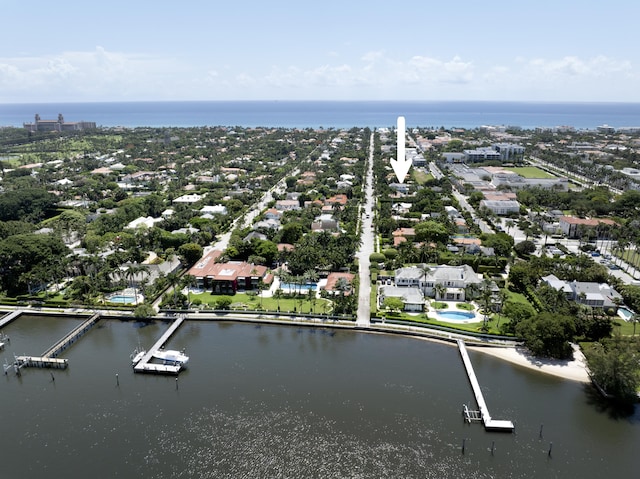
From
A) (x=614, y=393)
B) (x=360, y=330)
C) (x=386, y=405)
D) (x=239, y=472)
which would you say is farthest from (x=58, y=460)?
(x=614, y=393)

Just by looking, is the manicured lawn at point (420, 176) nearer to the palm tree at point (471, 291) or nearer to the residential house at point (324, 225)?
the residential house at point (324, 225)

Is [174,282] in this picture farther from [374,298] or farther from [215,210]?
[215,210]

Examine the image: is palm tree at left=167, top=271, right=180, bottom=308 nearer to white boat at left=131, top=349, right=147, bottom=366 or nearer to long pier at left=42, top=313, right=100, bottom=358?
white boat at left=131, top=349, right=147, bottom=366

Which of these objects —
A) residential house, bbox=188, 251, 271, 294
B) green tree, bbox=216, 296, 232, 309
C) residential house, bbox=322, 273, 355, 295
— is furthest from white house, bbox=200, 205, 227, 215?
green tree, bbox=216, 296, 232, 309

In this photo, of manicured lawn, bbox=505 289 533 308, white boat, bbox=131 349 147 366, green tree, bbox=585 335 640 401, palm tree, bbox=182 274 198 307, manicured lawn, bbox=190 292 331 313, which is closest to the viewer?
green tree, bbox=585 335 640 401

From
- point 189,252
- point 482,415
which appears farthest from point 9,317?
point 482,415

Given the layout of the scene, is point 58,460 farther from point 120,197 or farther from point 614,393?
point 120,197
